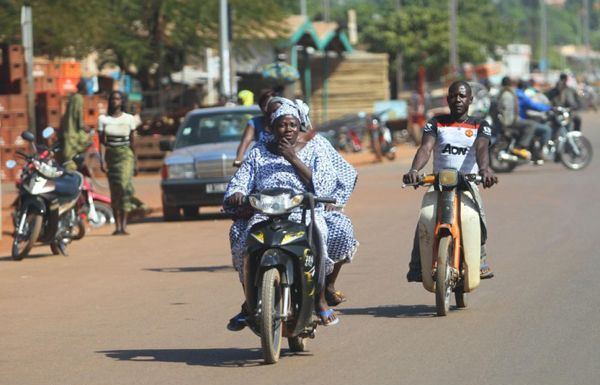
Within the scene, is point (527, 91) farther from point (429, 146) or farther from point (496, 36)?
point (496, 36)

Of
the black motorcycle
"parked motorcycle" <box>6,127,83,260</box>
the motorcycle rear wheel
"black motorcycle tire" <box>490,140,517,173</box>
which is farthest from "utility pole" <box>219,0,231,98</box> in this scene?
the black motorcycle

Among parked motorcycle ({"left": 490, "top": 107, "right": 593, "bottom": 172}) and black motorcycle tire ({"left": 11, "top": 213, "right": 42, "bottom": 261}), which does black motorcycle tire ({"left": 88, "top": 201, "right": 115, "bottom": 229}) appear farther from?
parked motorcycle ({"left": 490, "top": 107, "right": 593, "bottom": 172})

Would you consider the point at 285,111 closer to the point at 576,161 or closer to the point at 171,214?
the point at 171,214

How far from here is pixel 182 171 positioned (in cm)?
2052

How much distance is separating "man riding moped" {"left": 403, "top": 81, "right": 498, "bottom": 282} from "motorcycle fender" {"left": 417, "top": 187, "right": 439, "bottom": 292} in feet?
0.27

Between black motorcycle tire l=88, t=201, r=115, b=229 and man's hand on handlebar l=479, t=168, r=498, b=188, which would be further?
black motorcycle tire l=88, t=201, r=115, b=229

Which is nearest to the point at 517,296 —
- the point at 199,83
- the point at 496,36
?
the point at 199,83

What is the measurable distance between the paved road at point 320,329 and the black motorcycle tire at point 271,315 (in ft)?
0.40

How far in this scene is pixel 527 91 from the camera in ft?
97.4

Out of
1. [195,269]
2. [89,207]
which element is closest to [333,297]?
[195,269]

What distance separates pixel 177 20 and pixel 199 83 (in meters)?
10.8

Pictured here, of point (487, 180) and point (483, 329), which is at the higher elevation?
point (487, 180)

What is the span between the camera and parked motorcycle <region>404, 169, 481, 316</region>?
404 inches

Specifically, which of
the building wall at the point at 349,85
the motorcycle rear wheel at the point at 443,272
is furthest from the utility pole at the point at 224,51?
the motorcycle rear wheel at the point at 443,272
